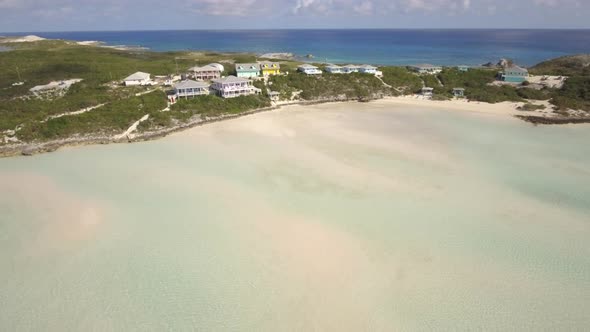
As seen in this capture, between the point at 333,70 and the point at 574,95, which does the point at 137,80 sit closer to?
the point at 333,70

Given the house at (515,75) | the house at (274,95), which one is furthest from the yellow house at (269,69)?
the house at (515,75)

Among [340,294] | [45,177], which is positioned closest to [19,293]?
[45,177]

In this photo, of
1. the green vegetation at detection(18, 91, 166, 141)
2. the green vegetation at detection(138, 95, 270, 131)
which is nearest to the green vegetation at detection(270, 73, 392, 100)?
the green vegetation at detection(138, 95, 270, 131)

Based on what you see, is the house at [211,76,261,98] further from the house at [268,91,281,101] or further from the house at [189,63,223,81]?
the house at [189,63,223,81]

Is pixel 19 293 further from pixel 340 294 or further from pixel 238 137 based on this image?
pixel 238 137

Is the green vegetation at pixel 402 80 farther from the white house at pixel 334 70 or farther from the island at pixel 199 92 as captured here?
the white house at pixel 334 70

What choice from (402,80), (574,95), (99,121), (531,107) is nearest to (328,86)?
(402,80)
